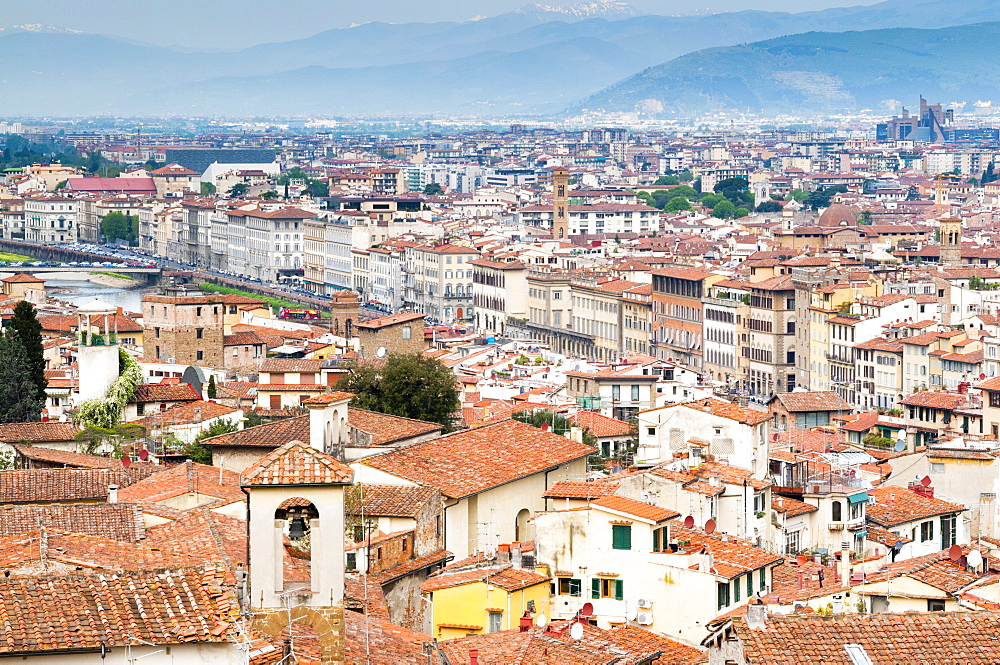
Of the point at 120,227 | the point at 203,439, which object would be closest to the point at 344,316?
the point at 203,439

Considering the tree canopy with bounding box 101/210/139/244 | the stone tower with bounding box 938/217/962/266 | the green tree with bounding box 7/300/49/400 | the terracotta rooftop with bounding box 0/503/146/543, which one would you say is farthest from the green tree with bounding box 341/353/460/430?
the tree canopy with bounding box 101/210/139/244

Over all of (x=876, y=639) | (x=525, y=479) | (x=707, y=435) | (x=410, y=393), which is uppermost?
(x=876, y=639)

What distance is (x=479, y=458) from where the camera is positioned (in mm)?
17062

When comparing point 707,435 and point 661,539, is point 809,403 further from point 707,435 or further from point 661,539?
point 661,539

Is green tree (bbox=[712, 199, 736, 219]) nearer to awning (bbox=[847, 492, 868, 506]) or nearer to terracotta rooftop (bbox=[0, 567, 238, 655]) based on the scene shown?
awning (bbox=[847, 492, 868, 506])

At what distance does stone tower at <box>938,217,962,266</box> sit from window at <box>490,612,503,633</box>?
59.3m

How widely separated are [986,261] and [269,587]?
66779mm

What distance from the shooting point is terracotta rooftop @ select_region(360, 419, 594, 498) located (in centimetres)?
1590

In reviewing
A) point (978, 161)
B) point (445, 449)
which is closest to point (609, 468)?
point (445, 449)

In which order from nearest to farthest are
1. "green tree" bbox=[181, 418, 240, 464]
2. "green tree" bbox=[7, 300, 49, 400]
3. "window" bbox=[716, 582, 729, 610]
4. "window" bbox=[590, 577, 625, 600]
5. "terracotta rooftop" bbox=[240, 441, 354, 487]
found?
"terracotta rooftop" bbox=[240, 441, 354, 487] < "window" bbox=[716, 582, 729, 610] < "window" bbox=[590, 577, 625, 600] < "green tree" bbox=[181, 418, 240, 464] < "green tree" bbox=[7, 300, 49, 400]

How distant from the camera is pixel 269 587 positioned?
30.5 feet

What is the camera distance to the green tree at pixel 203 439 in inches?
823

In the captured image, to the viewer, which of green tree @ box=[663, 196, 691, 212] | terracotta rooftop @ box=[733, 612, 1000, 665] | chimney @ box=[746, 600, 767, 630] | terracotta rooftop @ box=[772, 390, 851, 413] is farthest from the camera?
green tree @ box=[663, 196, 691, 212]

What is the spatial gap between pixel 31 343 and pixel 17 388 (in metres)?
1.25
